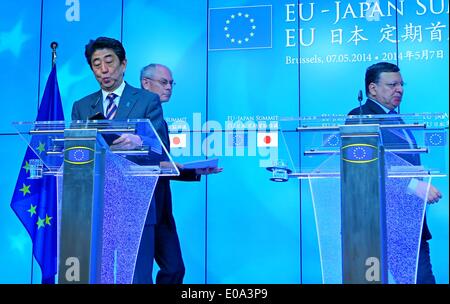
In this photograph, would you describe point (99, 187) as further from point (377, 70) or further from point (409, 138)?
point (377, 70)

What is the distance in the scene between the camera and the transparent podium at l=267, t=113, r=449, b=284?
3873mm

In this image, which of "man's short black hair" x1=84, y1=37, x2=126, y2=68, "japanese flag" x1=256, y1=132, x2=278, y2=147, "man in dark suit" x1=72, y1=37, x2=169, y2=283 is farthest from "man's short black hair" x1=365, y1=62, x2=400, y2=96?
"man's short black hair" x1=84, y1=37, x2=126, y2=68

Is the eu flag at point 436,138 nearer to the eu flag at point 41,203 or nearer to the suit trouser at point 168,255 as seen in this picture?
the suit trouser at point 168,255

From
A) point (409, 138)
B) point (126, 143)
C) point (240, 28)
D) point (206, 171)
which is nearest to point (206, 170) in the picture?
point (206, 171)

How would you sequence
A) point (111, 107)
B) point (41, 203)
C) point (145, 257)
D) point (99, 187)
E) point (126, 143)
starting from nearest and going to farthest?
point (99, 187) → point (126, 143) → point (145, 257) → point (111, 107) → point (41, 203)

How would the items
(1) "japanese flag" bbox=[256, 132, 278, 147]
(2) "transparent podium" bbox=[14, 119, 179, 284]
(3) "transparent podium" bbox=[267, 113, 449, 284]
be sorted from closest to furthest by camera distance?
1. (3) "transparent podium" bbox=[267, 113, 449, 284]
2. (2) "transparent podium" bbox=[14, 119, 179, 284]
3. (1) "japanese flag" bbox=[256, 132, 278, 147]

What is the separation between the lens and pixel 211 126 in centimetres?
645

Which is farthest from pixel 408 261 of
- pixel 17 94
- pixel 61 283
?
pixel 17 94

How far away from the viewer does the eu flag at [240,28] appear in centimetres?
651

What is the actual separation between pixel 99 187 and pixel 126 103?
2.04 m

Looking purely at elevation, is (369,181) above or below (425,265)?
above

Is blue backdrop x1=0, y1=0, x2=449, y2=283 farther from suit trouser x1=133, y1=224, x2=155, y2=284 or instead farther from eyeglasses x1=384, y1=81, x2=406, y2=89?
suit trouser x1=133, y1=224, x2=155, y2=284

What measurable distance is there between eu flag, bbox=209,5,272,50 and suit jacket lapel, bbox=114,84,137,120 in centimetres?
80

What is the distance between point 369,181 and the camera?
12.8 feet
